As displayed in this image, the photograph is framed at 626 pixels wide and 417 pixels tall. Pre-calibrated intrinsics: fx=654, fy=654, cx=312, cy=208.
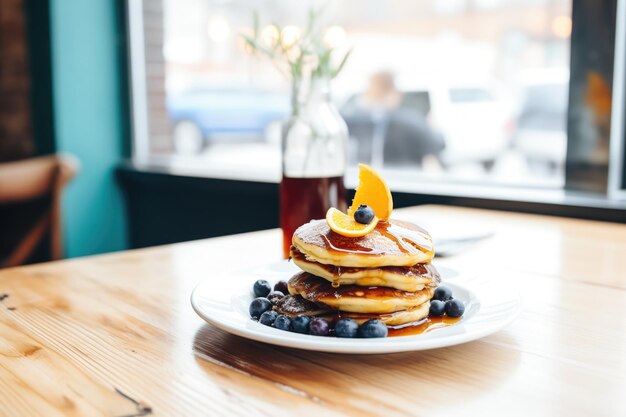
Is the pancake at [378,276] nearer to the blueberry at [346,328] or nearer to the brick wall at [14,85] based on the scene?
the blueberry at [346,328]

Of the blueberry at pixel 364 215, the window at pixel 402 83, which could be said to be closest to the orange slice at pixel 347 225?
the blueberry at pixel 364 215

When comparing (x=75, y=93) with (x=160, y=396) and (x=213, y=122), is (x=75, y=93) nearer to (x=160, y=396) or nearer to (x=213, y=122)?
(x=213, y=122)

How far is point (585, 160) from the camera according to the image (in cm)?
189

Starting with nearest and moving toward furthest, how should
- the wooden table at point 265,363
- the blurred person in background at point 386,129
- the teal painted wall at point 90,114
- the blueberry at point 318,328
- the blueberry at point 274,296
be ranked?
the wooden table at point 265,363
the blueberry at point 318,328
the blueberry at point 274,296
the blurred person in background at point 386,129
the teal painted wall at point 90,114

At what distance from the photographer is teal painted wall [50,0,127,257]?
2.93 meters

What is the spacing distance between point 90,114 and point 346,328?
265 cm

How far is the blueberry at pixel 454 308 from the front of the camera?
798mm

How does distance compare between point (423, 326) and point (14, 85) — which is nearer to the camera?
point (423, 326)

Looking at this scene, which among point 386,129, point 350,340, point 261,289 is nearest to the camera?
point 350,340

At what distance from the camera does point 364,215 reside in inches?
31.0

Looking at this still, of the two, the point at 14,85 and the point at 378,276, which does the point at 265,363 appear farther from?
the point at 14,85

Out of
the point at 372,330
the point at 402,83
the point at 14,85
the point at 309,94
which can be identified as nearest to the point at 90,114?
the point at 14,85

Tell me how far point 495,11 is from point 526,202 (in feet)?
2.36

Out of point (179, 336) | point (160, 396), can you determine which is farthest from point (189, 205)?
point (160, 396)
